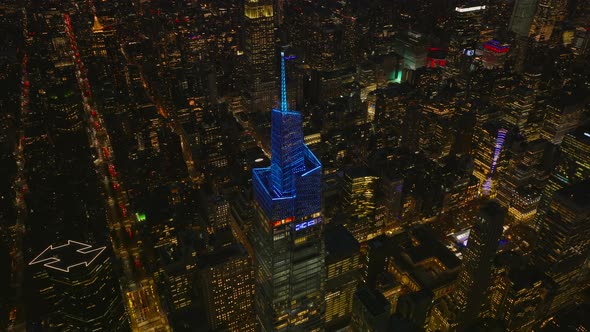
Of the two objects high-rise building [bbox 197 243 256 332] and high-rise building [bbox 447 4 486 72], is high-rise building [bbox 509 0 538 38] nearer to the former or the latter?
high-rise building [bbox 447 4 486 72]

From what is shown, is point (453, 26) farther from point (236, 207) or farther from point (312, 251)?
point (312, 251)

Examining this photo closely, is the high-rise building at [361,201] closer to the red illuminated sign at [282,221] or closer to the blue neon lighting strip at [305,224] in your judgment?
the blue neon lighting strip at [305,224]

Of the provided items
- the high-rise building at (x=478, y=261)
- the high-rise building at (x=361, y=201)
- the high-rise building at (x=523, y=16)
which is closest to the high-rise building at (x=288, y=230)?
the high-rise building at (x=478, y=261)

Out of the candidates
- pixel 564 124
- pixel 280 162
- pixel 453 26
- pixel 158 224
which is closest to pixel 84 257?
pixel 280 162

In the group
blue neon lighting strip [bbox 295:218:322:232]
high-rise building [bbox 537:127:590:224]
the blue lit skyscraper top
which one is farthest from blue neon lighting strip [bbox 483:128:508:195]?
the blue lit skyscraper top

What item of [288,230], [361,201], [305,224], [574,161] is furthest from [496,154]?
[288,230]

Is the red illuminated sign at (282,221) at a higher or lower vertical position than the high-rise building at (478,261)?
higher

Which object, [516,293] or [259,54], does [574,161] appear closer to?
[516,293]
